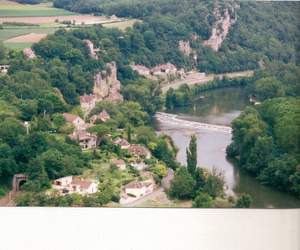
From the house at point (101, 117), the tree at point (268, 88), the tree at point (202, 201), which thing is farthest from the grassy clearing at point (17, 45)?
the tree at point (202, 201)

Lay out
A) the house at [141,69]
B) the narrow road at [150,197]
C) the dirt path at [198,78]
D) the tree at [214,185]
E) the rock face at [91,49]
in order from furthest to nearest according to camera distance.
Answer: the dirt path at [198,78], the house at [141,69], the rock face at [91,49], the tree at [214,185], the narrow road at [150,197]

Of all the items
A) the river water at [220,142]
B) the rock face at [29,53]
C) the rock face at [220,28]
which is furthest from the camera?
the rock face at [220,28]

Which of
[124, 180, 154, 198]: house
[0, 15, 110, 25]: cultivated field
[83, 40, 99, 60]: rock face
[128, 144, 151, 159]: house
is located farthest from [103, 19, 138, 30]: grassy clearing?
[124, 180, 154, 198]: house

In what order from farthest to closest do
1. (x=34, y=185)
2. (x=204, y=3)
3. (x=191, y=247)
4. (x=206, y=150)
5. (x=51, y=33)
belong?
(x=204, y=3), (x=51, y=33), (x=206, y=150), (x=34, y=185), (x=191, y=247)

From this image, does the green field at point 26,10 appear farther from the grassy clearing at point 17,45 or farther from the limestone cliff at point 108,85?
the limestone cliff at point 108,85

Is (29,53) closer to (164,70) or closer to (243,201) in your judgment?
(164,70)

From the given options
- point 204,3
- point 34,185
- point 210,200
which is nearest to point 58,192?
point 34,185

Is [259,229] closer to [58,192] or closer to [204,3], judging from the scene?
[58,192]
